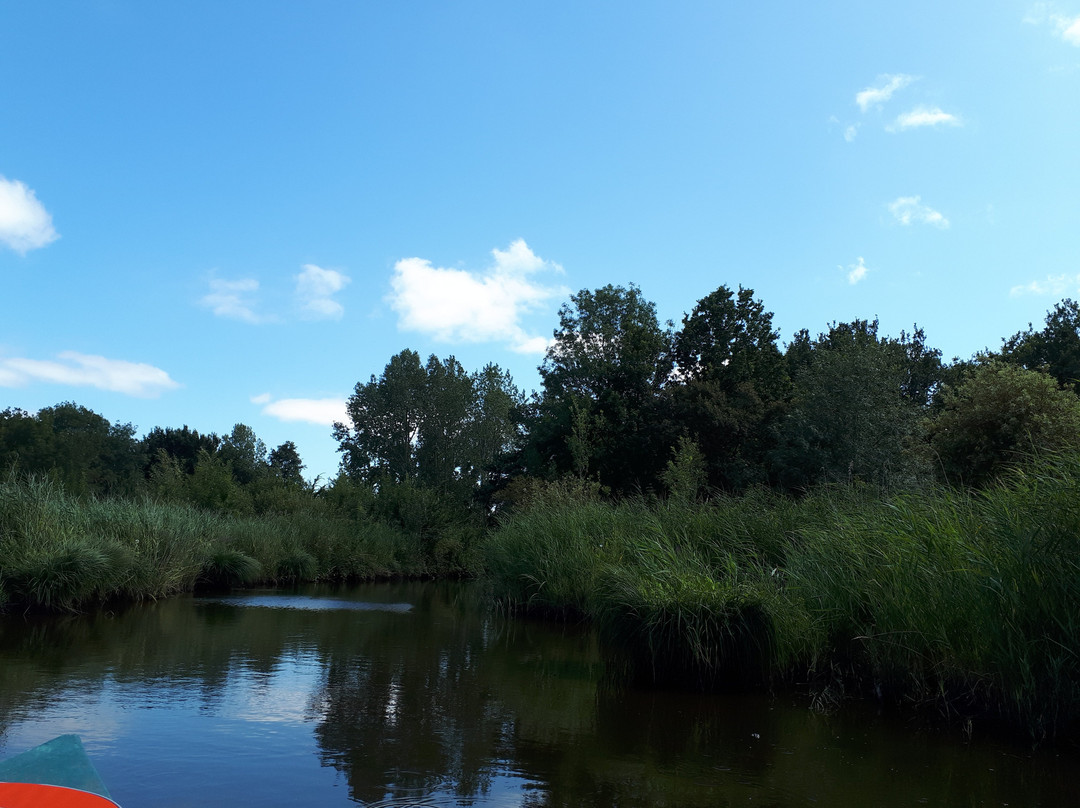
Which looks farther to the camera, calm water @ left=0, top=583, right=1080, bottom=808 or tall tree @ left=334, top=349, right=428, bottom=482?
tall tree @ left=334, top=349, right=428, bottom=482

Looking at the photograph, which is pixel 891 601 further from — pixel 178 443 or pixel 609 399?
pixel 178 443

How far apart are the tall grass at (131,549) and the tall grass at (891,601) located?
9522 millimetres

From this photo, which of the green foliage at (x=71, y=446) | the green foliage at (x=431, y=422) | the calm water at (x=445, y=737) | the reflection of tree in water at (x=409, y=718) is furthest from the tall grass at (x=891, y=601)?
the green foliage at (x=431, y=422)

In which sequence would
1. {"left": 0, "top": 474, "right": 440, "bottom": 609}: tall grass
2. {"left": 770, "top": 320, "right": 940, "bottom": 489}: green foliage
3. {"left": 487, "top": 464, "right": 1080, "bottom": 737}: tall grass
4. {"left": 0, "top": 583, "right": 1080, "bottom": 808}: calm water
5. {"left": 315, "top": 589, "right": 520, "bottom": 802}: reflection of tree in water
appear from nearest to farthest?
{"left": 0, "top": 583, "right": 1080, "bottom": 808}: calm water → {"left": 315, "top": 589, "right": 520, "bottom": 802}: reflection of tree in water → {"left": 487, "top": 464, "right": 1080, "bottom": 737}: tall grass → {"left": 0, "top": 474, "right": 440, "bottom": 609}: tall grass → {"left": 770, "top": 320, "right": 940, "bottom": 489}: green foliage

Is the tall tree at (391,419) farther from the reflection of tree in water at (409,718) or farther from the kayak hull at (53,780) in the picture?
the kayak hull at (53,780)

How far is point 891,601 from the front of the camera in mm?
7246

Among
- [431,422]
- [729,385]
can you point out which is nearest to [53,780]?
[729,385]

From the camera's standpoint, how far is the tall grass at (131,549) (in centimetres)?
1280

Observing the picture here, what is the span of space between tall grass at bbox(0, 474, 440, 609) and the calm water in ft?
9.23

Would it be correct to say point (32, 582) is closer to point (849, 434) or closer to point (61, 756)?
point (61, 756)

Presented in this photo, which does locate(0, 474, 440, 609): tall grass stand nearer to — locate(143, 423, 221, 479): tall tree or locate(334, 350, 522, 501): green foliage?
locate(334, 350, 522, 501): green foliage

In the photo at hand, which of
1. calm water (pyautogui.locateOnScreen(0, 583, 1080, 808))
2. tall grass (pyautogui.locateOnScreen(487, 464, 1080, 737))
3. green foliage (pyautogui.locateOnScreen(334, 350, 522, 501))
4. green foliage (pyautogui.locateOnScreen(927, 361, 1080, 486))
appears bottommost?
calm water (pyautogui.locateOnScreen(0, 583, 1080, 808))

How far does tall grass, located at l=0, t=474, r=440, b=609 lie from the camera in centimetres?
1280

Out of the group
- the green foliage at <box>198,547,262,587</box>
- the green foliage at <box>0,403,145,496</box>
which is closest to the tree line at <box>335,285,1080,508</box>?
the green foliage at <box>198,547,262,587</box>
